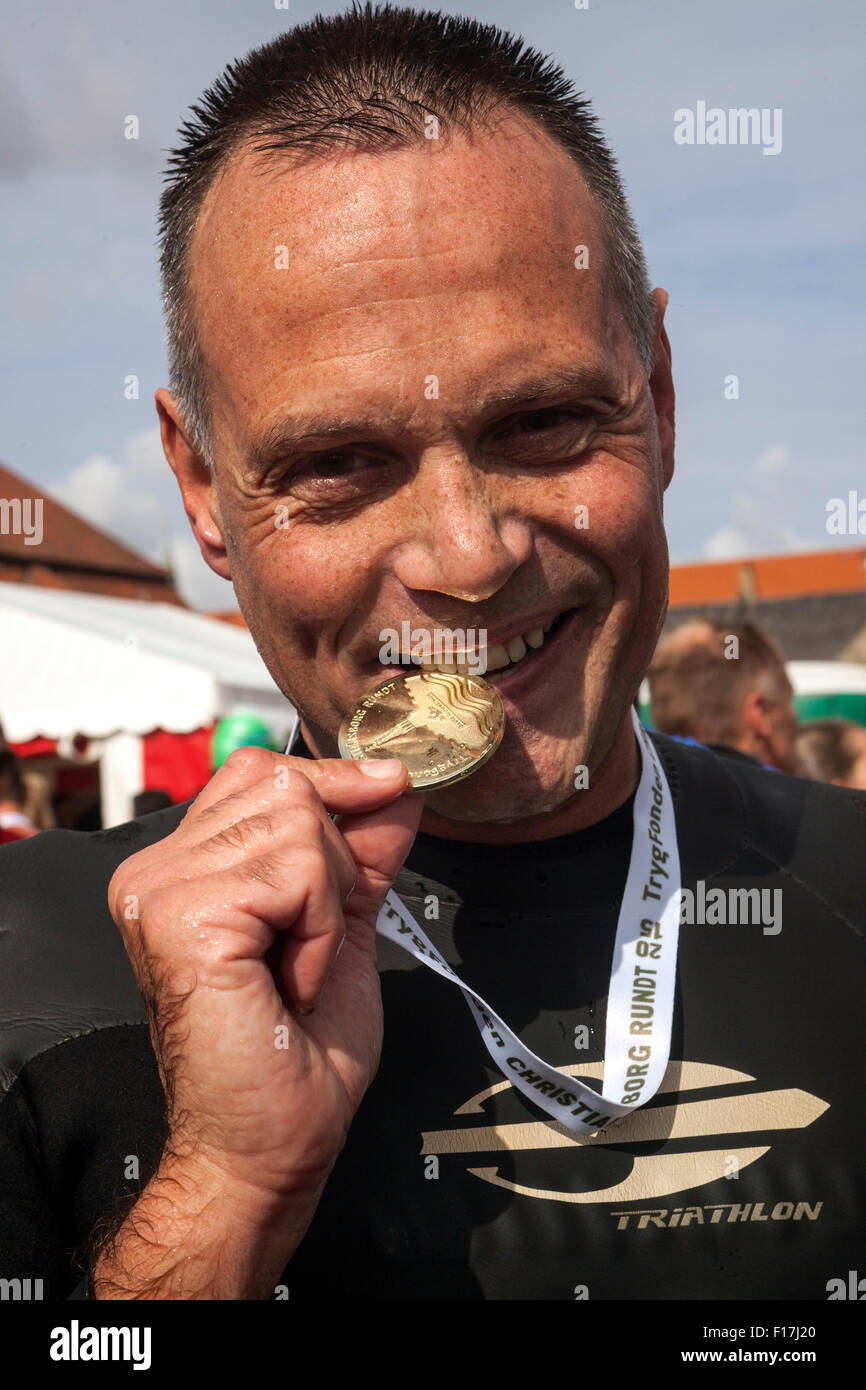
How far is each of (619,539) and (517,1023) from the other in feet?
2.74

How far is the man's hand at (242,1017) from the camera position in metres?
1.49

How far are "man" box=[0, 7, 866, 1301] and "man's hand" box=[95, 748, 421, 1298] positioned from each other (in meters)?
0.02

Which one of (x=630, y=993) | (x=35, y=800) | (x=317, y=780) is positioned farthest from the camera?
(x=35, y=800)

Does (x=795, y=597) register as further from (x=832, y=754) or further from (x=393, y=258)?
(x=393, y=258)

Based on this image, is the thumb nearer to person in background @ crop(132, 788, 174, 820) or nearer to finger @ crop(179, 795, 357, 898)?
finger @ crop(179, 795, 357, 898)

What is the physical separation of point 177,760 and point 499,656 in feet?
23.7

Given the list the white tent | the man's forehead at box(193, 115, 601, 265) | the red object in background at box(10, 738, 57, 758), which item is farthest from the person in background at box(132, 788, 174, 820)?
the man's forehead at box(193, 115, 601, 265)

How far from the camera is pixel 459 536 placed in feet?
6.06

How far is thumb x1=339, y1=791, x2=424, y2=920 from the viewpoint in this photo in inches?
66.6

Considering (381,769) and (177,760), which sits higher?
(381,769)

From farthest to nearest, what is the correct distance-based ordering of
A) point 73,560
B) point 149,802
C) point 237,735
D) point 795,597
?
point 73,560, point 795,597, point 237,735, point 149,802

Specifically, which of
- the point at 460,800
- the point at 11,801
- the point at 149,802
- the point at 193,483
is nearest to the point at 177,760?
the point at 149,802

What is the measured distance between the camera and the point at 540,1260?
1.88 meters
